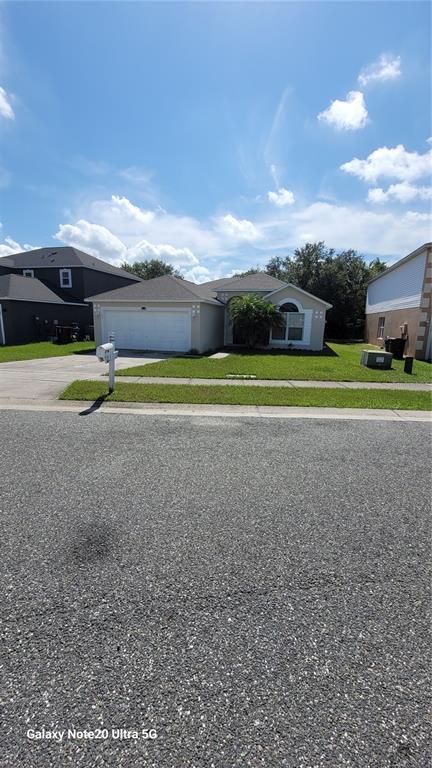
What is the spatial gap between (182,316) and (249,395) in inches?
385

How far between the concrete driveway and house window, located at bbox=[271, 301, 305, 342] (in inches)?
302

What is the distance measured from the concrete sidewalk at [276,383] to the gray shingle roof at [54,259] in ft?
67.6

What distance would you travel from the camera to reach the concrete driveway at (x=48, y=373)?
348 inches

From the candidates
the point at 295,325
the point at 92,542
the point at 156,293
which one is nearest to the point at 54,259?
the point at 156,293

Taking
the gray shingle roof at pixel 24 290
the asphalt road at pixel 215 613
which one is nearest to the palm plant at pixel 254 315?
the gray shingle roof at pixel 24 290

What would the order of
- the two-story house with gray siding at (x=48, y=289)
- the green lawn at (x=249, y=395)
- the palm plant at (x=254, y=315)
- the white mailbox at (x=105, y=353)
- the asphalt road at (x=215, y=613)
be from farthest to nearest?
the two-story house with gray siding at (x=48, y=289) → the palm plant at (x=254, y=315) → the green lawn at (x=249, y=395) → the white mailbox at (x=105, y=353) → the asphalt road at (x=215, y=613)

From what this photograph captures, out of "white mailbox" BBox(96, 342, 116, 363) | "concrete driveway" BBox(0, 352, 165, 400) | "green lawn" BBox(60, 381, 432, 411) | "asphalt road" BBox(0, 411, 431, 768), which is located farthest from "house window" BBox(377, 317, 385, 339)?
"asphalt road" BBox(0, 411, 431, 768)

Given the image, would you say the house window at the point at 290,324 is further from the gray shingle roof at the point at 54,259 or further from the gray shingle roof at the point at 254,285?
the gray shingle roof at the point at 54,259

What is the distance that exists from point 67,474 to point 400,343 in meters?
17.1

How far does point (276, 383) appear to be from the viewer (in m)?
10.3

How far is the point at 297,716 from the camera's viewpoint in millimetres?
1696

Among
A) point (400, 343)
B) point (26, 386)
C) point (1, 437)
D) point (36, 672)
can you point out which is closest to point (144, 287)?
point (26, 386)

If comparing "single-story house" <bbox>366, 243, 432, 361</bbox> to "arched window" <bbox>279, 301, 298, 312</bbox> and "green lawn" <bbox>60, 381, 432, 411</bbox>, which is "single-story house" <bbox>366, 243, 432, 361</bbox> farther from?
"green lawn" <bbox>60, 381, 432, 411</bbox>

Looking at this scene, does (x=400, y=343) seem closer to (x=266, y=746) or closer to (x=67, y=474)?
(x=67, y=474)
